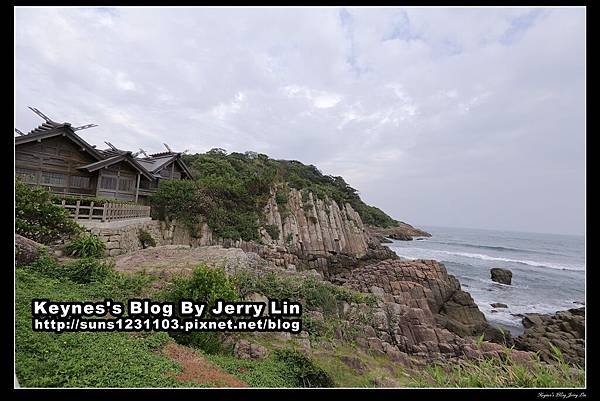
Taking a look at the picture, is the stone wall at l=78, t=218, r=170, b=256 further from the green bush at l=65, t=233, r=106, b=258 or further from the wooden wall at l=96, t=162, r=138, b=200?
the wooden wall at l=96, t=162, r=138, b=200

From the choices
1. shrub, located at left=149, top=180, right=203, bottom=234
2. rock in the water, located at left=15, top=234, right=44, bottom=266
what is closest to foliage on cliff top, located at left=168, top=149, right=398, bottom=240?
shrub, located at left=149, top=180, right=203, bottom=234

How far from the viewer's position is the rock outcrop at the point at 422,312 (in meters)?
6.26

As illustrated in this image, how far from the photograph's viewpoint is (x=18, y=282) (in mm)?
3500

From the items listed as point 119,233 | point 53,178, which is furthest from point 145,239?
point 53,178

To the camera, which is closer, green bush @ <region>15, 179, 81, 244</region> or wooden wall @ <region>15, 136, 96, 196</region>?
green bush @ <region>15, 179, 81, 244</region>

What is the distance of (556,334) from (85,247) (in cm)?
1325

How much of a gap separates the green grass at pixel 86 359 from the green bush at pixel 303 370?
4.89 ft

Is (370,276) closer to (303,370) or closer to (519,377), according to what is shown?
(303,370)

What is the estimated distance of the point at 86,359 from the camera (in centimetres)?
253

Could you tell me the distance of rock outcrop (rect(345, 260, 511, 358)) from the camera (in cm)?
626

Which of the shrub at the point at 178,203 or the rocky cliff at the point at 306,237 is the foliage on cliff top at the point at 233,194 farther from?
the rocky cliff at the point at 306,237

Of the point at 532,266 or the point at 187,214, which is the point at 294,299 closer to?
the point at 187,214

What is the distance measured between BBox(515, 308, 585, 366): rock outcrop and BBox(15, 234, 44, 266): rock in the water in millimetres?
10614
